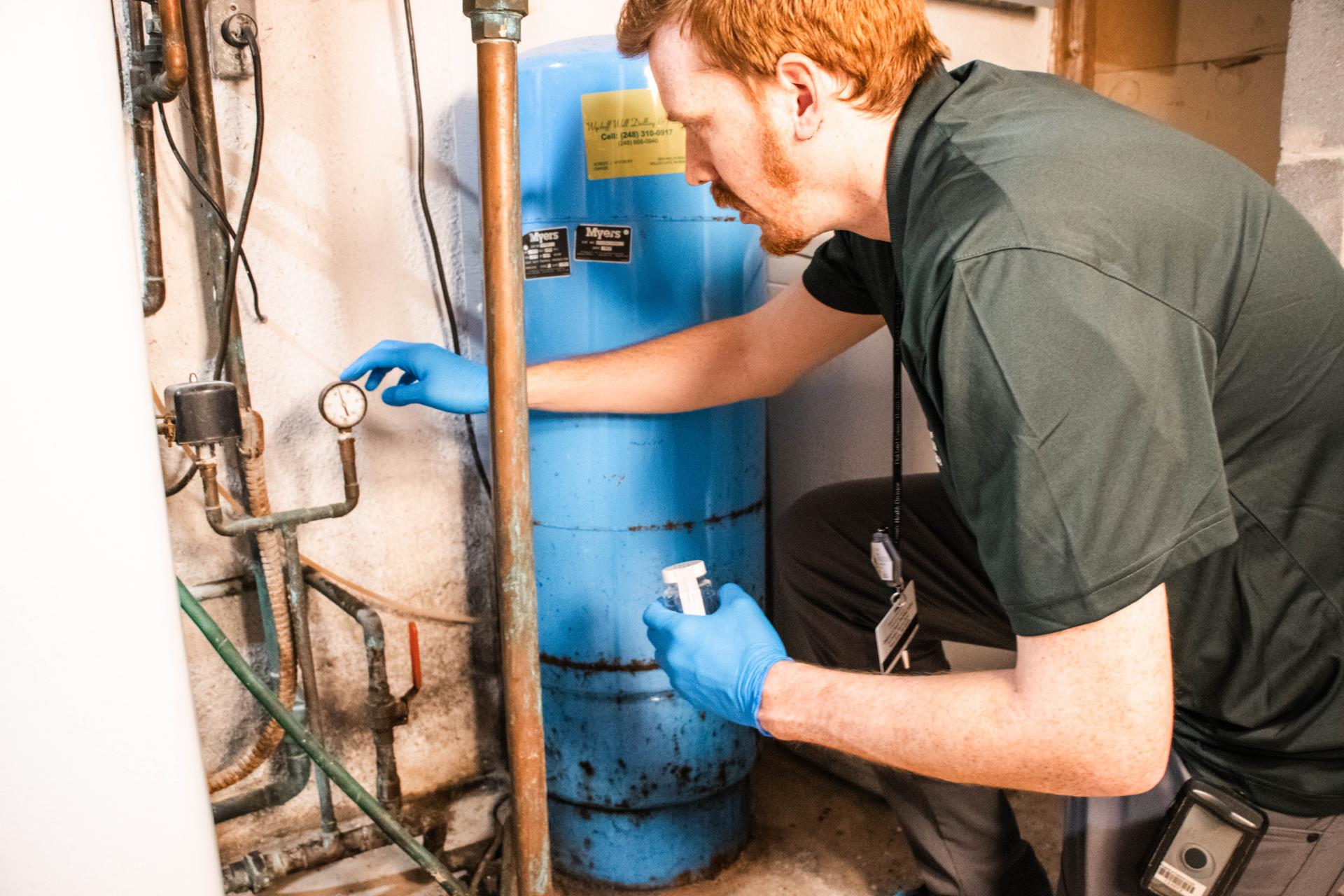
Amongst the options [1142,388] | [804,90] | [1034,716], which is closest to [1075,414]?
[1142,388]

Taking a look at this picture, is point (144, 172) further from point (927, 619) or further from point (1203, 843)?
Answer: point (1203, 843)

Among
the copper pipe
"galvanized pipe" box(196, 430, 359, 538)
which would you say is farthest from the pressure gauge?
the copper pipe

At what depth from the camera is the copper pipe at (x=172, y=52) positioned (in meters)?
1.05

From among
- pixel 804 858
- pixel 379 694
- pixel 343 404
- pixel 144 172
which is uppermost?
pixel 144 172

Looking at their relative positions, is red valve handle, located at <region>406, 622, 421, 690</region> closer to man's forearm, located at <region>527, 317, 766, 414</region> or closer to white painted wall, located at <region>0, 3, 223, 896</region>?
man's forearm, located at <region>527, 317, 766, 414</region>

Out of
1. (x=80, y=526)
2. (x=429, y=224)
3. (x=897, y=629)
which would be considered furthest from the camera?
(x=429, y=224)

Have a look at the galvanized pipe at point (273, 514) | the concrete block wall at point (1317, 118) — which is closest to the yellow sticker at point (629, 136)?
the galvanized pipe at point (273, 514)

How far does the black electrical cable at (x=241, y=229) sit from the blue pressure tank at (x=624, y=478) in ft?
1.03

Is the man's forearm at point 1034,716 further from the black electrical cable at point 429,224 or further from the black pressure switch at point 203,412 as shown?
the black electrical cable at point 429,224

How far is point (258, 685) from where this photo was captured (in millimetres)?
1104

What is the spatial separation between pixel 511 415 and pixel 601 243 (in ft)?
1.47

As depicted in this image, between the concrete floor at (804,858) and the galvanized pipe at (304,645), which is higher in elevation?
the galvanized pipe at (304,645)

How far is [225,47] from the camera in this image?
4.03 ft

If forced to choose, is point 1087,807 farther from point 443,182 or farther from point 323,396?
point 443,182
